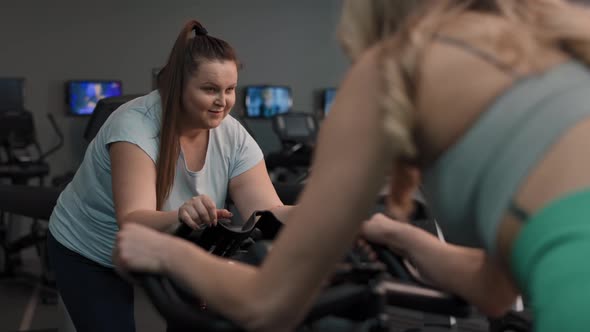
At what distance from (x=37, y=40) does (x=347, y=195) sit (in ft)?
23.4

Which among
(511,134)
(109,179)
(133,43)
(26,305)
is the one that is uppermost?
(511,134)

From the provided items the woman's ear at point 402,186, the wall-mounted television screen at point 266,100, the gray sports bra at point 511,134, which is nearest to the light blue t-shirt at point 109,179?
the woman's ear at point 402,186

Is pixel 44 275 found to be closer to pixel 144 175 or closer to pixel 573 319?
pixel 144 175

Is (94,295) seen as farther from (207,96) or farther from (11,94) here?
(11,94)

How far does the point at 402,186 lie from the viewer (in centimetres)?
97

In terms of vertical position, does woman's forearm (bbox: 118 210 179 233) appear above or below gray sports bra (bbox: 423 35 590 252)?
below

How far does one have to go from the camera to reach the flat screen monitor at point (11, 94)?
714 centimetres

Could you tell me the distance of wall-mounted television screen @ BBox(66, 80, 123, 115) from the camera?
24.6 ft

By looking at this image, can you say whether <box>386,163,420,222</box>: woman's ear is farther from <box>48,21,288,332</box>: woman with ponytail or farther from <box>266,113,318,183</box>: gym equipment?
<box>266,113,318,183</box>: gym equipment

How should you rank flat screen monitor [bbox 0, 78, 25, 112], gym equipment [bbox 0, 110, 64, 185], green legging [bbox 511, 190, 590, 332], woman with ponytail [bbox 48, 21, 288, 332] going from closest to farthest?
green legging [bbox 511, 190, 590, 332] < woman with ponytail [bbox 48, 21, 288, 332] < gym equipment [bbox 0, 110, 64, 185] < flat screen monitor [bbox 0, 78, 25, 112]

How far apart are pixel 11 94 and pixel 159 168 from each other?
571 centimetres

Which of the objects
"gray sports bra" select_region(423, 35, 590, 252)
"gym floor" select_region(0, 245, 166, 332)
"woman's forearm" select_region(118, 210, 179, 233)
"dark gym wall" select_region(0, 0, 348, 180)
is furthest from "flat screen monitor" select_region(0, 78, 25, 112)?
"gray sports bra" select_region(423, 35, 590, 252)

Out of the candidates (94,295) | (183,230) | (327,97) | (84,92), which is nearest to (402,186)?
(183,230)

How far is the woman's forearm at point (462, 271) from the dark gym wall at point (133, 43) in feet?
19.8
